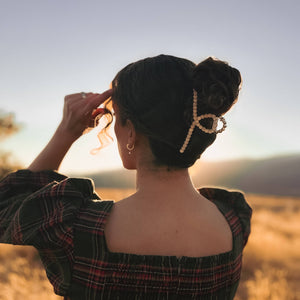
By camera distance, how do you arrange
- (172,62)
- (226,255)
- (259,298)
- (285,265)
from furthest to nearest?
(285,265)
(259,298)
(226,255)
(172,62)

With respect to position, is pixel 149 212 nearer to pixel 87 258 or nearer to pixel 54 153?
pixel 87 258

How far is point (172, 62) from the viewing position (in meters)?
1.40

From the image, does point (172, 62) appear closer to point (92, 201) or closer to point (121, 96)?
point (121, 96)

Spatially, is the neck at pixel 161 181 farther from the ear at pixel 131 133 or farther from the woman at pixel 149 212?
the ear at pixel 131 133

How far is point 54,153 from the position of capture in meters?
1.66

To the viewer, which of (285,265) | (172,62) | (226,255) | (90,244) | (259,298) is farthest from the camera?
(285,265)

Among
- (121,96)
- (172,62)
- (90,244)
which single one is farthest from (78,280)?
(172,62)

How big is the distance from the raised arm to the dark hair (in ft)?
0.91

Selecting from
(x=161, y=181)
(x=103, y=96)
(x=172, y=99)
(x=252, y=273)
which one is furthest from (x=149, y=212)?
(x=252, y=273)

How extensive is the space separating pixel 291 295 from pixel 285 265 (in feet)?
6.26

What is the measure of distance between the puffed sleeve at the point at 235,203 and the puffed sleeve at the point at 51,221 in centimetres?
70

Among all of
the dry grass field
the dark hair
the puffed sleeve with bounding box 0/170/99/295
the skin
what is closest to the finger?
the skin

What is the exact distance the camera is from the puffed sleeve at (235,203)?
5.67 ft

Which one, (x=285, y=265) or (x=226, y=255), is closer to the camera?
(x=226, y=255)
